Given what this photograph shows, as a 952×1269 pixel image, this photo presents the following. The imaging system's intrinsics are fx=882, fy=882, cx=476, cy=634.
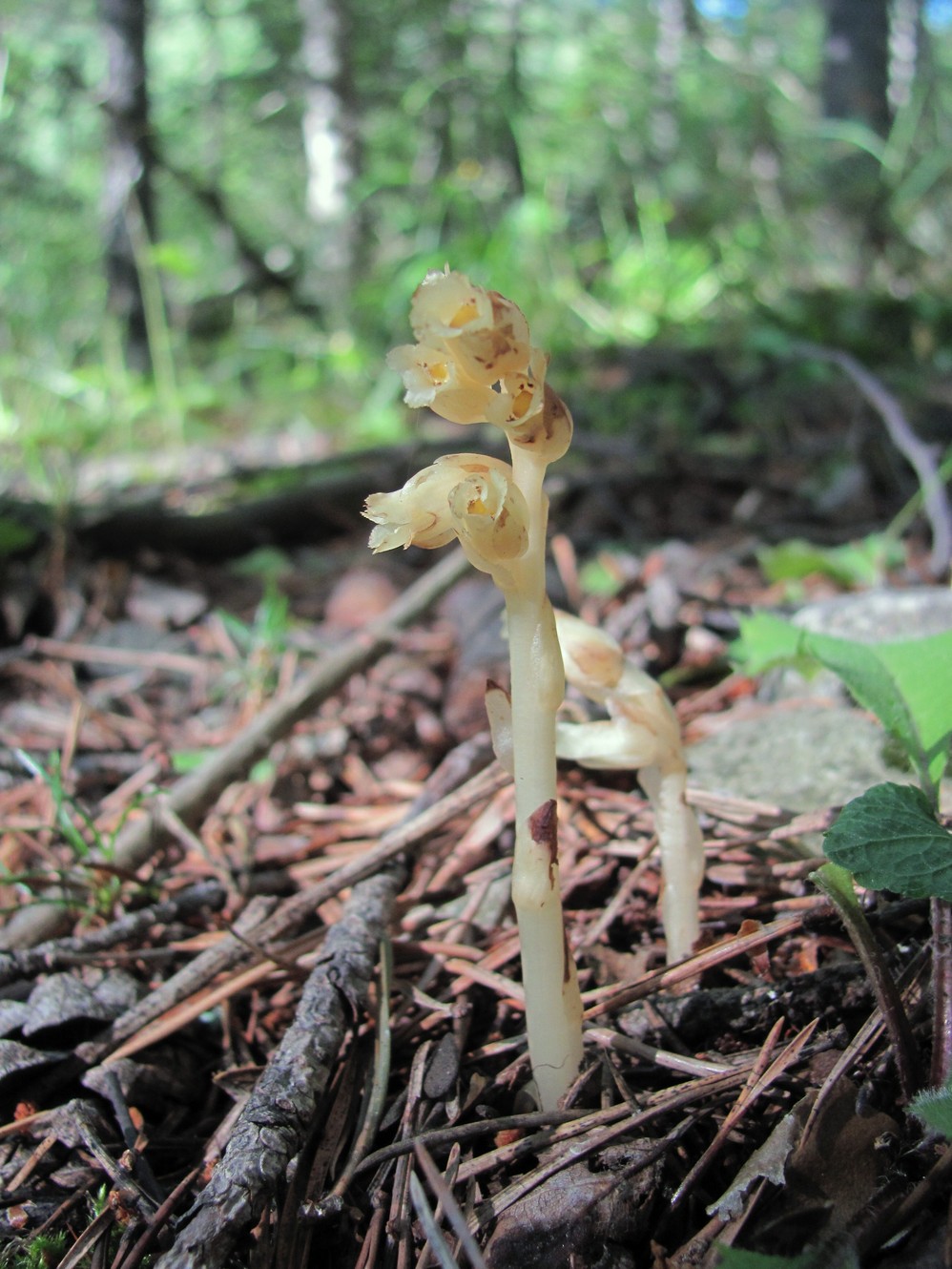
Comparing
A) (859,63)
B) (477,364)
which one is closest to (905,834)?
(477,364)

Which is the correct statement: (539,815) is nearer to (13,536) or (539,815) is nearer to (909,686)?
(909,686)

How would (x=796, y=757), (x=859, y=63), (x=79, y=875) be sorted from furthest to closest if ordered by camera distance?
(x=859, y=63) < (x=796, y=757) < (x=79, y=875)

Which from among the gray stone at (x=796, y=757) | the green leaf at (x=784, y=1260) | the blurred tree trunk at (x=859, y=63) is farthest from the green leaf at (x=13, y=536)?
the blurred tree trunk at (x=859, y=63)

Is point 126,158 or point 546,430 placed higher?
point 546,430

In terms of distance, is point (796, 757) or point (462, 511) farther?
point (796, 757)

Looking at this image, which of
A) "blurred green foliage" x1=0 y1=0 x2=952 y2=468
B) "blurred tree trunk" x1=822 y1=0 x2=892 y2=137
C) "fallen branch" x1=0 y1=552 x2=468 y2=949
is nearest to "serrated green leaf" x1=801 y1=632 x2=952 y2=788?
"fallen branch" x1=0 y1=552 x2=468 y2=949

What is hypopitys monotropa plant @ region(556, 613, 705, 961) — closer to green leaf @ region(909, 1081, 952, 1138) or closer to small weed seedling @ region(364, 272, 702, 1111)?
small weed seedling @ region(364, 272, 702, 1111)

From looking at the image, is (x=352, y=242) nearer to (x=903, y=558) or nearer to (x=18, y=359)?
(x=18, y=359)

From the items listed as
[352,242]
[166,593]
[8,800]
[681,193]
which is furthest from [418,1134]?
[681,193]
